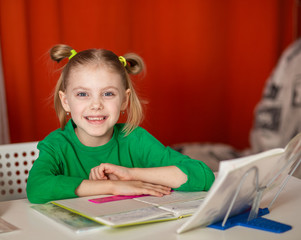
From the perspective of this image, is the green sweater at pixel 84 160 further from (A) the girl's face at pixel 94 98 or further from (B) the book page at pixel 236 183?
(B) the book page at pixel 236 183

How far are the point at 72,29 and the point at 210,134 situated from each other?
131cm

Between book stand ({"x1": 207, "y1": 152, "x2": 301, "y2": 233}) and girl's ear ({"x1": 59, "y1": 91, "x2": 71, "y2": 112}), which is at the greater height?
→ girl's ear ({"x1": 59, "y1": 91, "x2": 71, "y2": 112})

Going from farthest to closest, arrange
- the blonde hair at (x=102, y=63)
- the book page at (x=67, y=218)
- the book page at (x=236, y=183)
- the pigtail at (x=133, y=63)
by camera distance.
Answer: the pigtail at (x=133, y=63) < the blonde hair at (x=102, y=63) < the book page at (x=67, y=218) < the book page at (x=236, y=183)

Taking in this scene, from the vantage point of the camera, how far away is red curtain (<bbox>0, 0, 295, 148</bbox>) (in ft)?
7.31

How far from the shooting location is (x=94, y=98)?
118 cm

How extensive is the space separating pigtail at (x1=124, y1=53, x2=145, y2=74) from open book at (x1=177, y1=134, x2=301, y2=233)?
593 mm

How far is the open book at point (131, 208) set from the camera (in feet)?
2.66

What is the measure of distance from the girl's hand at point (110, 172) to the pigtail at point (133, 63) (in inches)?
13.3

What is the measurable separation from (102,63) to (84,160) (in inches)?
10.8

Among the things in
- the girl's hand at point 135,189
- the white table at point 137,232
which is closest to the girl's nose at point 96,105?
the girl's hand at point 135,189

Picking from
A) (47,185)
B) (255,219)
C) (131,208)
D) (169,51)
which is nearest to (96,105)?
(47,185)

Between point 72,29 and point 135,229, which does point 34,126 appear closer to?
point 72,29

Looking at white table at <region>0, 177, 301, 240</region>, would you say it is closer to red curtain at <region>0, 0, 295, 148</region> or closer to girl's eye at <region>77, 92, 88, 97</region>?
girl's eye at <region>77, 92, 88, 97</region>

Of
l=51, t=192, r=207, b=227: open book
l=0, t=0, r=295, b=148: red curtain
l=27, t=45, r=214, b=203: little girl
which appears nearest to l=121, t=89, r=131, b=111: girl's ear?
l=27, t=45, r=214, b=203: little girl
